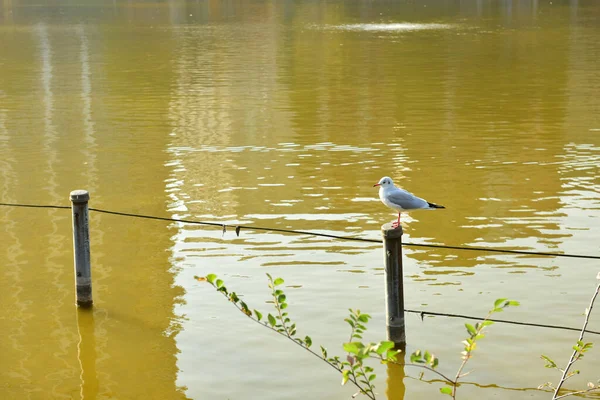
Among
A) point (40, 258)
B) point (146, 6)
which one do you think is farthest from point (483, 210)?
point (146, 6)

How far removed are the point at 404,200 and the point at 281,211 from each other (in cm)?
432

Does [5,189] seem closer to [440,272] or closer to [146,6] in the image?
[440,272]

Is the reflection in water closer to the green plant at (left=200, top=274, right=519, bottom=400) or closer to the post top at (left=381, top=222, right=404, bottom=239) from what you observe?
the post top at (left=381, top=222, right=404, bottom=239)

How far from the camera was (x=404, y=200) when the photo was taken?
37.2 feet

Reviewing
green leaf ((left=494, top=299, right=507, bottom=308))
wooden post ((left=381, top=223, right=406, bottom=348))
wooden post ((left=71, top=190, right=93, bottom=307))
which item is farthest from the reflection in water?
green leaf ((left=494, top=299, right=507, bottom=308))

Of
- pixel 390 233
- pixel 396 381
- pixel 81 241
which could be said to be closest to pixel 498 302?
pixel 390 233

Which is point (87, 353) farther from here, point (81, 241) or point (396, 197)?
point (396, 197)

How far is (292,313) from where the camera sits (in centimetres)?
1081

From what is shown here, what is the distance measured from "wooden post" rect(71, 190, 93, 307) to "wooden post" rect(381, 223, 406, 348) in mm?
3050

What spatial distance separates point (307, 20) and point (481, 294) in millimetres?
62573

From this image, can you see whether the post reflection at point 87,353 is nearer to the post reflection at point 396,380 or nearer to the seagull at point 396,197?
the post reflection at point 396,380

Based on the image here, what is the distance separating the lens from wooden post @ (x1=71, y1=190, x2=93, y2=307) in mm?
10078

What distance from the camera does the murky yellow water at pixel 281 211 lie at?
966cm

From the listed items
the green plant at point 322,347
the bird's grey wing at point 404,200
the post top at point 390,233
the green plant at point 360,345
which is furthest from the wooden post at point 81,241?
the green plant at point 360,345
